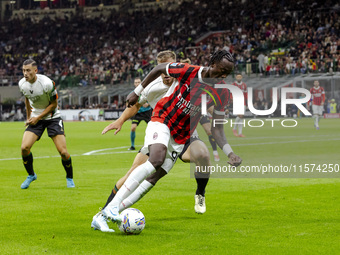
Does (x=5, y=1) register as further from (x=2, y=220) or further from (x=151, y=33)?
(x=2, y=220)

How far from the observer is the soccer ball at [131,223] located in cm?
640

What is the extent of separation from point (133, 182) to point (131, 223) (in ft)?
1.45

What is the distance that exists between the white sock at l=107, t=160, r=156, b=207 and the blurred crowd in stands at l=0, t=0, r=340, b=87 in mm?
33280

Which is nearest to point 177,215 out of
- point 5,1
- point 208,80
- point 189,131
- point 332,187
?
point 189,131

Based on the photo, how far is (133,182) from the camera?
21.2 ft

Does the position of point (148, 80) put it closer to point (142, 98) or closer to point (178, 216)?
point (142, 98)

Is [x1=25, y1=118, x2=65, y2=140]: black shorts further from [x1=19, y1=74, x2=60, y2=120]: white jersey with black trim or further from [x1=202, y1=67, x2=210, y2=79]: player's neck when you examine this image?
[x1=202, y1=67, x2=210, y2=79]: player's neck

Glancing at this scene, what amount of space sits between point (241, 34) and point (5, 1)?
34562 millimetres

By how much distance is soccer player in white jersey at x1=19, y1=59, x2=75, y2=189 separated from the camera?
10625mm

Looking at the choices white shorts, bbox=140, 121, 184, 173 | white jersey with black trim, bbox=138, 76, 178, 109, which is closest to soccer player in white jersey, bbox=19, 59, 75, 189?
white jersey with black trim, bbox=138, 76, 178, 109

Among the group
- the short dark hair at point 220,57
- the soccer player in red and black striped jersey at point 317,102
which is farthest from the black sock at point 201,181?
the soccer player in red and black striped jersey at point 317,102

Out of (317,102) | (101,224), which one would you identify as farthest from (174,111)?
(317,102)

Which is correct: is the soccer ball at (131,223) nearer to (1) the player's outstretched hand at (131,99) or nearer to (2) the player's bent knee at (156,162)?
(2) the player's bent knee at (156,162)

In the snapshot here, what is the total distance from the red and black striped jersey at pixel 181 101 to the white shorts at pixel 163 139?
68mm
